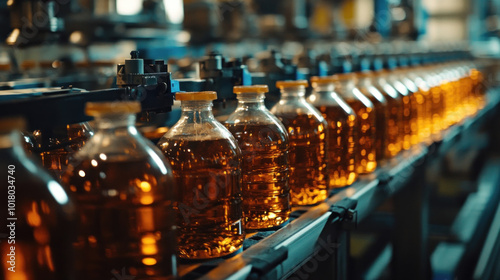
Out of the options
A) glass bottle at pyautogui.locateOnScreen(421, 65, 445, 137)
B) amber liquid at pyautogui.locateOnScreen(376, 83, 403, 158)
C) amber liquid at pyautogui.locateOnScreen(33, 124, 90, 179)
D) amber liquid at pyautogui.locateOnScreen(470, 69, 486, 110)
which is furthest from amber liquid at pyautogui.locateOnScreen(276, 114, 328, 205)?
amber liquid at pyautogui.locateOnScreen(470, 69, 486, 110)

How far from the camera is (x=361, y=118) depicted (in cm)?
199

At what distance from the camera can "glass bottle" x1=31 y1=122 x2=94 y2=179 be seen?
42.2 inches

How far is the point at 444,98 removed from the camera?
11.6 ft

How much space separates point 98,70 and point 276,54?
2.02 meters

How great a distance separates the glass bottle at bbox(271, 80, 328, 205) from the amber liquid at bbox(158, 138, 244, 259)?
0.42m

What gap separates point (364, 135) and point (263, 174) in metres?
0.75

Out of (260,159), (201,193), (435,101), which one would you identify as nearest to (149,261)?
(201,193)

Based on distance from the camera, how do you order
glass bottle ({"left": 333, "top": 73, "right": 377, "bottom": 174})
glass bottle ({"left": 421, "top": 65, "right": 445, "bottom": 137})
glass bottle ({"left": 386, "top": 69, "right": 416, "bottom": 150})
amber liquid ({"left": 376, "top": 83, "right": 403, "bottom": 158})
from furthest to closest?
glass bottle ({"left": 421, "top": 65, "right": 445, "bottom": 137}), glass bottle ({"left": 386, "top": 69, "right": 416, "bottom": 150}), amber liquid ({"left": 376, "top": 83, "right": 403, "bottom": 158}), glass bottle ({"left": 333, "top": 73, "right": 377, "bottom": 174})

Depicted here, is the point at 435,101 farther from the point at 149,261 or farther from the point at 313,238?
the point at 149,261

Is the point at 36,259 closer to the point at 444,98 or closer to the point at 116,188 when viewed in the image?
the point at 116,188

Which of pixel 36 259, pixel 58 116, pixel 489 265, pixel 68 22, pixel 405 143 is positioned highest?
pixel 68 22

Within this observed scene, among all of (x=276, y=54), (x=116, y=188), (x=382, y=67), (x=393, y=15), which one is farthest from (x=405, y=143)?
(x=393, y=15)

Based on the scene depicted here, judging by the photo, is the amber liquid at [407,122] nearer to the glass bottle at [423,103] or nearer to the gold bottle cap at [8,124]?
the glass bottle at [423,103]

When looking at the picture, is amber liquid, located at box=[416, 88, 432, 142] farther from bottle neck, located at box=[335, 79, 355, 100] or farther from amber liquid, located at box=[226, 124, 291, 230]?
amber liquid, located at box=[226, 124, 291, 230]
